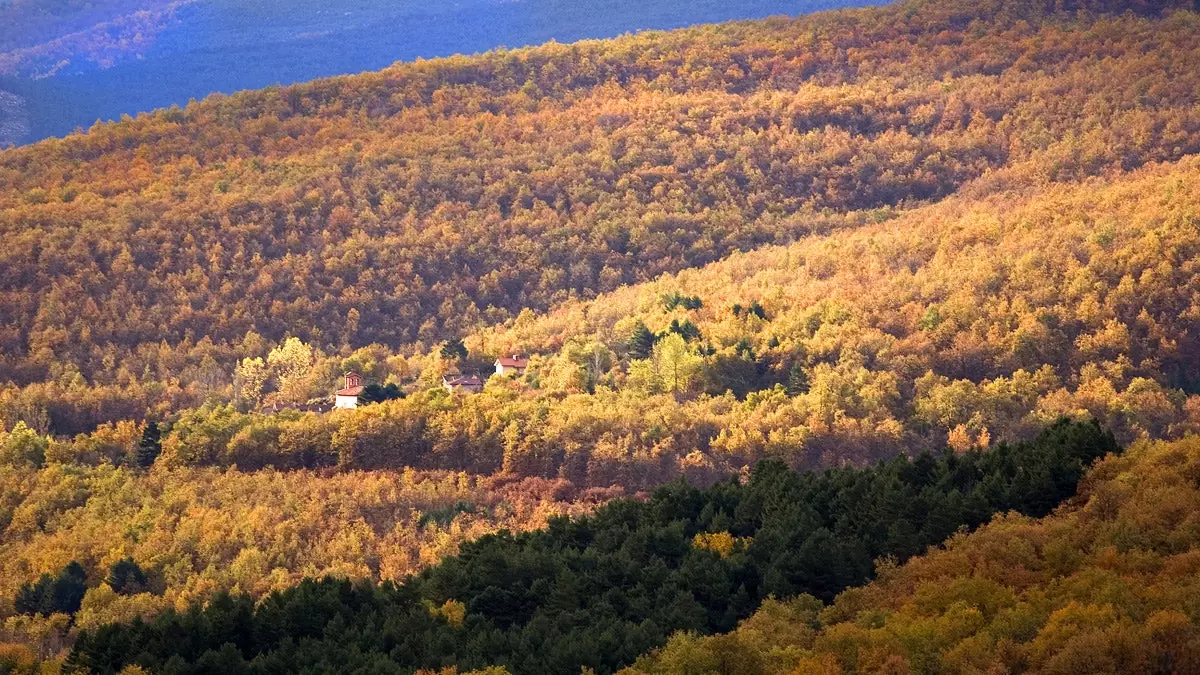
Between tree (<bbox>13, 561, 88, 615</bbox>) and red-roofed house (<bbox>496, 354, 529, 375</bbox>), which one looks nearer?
tree (<bbox>13, 561, 88, 615</bbox>)

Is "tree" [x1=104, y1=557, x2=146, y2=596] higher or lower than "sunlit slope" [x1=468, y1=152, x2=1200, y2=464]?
higher

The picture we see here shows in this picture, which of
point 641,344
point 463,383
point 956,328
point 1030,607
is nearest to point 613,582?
point 1030,607

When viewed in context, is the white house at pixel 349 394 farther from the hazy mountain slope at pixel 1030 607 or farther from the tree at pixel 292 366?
the hazy mountain slope at pixel 1030 607

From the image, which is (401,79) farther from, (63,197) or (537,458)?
(537,458)

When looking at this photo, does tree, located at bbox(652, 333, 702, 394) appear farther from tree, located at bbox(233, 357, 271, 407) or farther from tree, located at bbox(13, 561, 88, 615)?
tree, located at bbox(13, 561, 88, 615)

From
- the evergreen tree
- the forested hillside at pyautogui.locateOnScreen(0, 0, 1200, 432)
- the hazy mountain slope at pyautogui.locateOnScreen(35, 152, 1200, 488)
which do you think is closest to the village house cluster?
the hazy mountain slope at pyautogui.locateOnScreen(35, 152, 1200, 488)

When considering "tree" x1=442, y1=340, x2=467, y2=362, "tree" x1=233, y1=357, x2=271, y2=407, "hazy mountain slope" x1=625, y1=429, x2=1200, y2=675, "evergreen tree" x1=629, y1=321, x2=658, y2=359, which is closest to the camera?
"hazy mountain slope" x1=625, y1=429, x2=1200, y2=675
